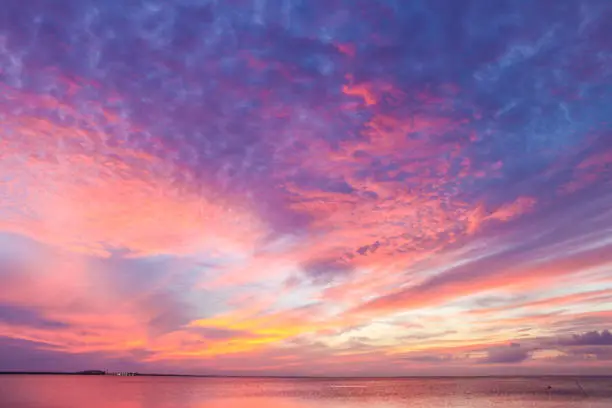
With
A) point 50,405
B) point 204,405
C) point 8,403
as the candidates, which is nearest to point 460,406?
point 204,405

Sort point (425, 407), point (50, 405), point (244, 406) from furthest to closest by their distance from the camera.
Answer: point (244, 406) < point (425, 407) < point (50, 405)

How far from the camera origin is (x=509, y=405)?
108188 mm

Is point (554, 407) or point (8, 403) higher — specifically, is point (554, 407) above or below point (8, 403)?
below

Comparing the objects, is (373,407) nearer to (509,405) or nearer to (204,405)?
(509,405)

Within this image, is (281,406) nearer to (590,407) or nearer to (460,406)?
(460,406)

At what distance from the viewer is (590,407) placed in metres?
96.1

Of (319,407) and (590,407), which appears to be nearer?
(590,407)

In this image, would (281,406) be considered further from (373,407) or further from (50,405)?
(50,405)

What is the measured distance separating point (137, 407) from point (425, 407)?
197 ft

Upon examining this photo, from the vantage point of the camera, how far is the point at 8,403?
96.1 meters

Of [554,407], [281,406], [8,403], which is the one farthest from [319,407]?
[8,403]

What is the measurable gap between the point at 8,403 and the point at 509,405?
105209 millimetres

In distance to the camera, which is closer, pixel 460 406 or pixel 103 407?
pixel 103 407

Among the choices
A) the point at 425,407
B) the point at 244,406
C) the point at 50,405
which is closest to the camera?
the point at 50,405
